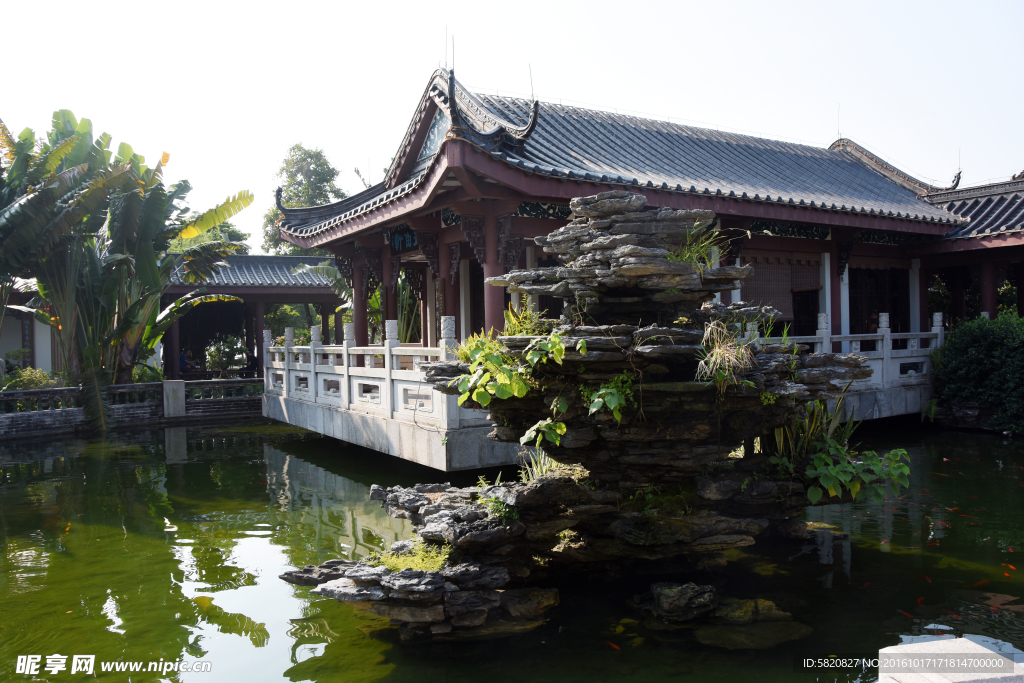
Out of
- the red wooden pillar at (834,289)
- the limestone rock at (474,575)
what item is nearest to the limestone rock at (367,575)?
the limestone rock at (474,575)

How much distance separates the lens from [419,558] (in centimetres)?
490

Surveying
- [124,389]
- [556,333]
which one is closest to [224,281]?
[124,389]

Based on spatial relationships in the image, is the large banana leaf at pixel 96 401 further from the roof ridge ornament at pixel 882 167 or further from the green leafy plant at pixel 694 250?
the roof ridge ornament at pixel 882 167

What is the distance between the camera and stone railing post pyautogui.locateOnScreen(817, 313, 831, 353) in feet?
34.7

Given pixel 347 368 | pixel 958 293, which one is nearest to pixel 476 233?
pixel 347 368

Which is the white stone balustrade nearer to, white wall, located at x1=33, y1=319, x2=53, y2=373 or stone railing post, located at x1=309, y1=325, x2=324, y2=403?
stone railing post, located at x1=309, y1=325, x2=324, y2=403

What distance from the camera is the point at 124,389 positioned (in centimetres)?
1481

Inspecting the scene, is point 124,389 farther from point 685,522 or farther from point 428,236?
point 685,522

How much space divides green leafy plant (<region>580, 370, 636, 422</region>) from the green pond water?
142cm

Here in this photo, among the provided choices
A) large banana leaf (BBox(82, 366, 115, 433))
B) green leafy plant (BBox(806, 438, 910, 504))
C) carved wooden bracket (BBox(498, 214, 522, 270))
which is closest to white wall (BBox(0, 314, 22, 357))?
large banana leaf (BBox(82, 366, 115, 433))

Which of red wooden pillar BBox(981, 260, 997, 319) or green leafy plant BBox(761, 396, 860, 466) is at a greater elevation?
red wooden pillar BBox(981, 260, 997, 319)

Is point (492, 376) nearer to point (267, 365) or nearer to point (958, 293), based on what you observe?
point (267, 365)

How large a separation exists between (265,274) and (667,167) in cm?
1289

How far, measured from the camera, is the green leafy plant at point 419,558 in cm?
484
